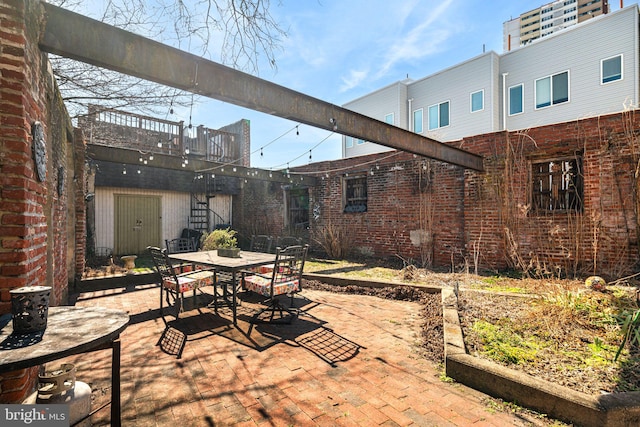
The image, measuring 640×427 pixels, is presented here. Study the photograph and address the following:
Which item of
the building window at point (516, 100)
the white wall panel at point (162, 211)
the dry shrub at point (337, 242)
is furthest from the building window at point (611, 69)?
the white wall panel at point (162, 211)

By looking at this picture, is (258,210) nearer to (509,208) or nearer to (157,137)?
(157,137)

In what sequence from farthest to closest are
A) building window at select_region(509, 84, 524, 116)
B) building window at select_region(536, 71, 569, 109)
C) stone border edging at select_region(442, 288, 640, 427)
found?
1. building window at select_region(509, 84, 524, 116)
2. building window at select_region(536, 71, 569, 109)
3. stone border edging at select_region(442, 288, 640, 427)

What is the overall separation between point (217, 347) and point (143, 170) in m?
9.18

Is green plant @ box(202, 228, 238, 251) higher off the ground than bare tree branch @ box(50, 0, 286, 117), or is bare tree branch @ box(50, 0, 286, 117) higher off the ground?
bare tree branch @ box(50, 0, 286, 117)

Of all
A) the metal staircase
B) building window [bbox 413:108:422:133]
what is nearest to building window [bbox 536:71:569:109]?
building window [bbox 413:108:422:133]

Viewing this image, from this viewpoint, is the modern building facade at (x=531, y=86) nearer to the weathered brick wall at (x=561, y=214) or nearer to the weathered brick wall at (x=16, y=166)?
the weathered brick wall at (x=561, y=214)

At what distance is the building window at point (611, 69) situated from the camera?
29.5 feet

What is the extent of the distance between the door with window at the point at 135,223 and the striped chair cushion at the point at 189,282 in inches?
287

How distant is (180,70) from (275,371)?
2.96 meters

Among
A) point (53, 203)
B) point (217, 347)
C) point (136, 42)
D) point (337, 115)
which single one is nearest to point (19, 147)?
point (136, 42)

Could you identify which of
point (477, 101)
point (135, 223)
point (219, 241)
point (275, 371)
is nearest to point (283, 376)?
point (275, 371)

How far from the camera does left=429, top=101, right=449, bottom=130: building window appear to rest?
12648mm

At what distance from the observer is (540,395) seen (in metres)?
2.08

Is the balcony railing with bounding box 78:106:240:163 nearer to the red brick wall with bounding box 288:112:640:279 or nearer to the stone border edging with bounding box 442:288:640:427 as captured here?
the red brick wall with bounding box 288:112:640:279
